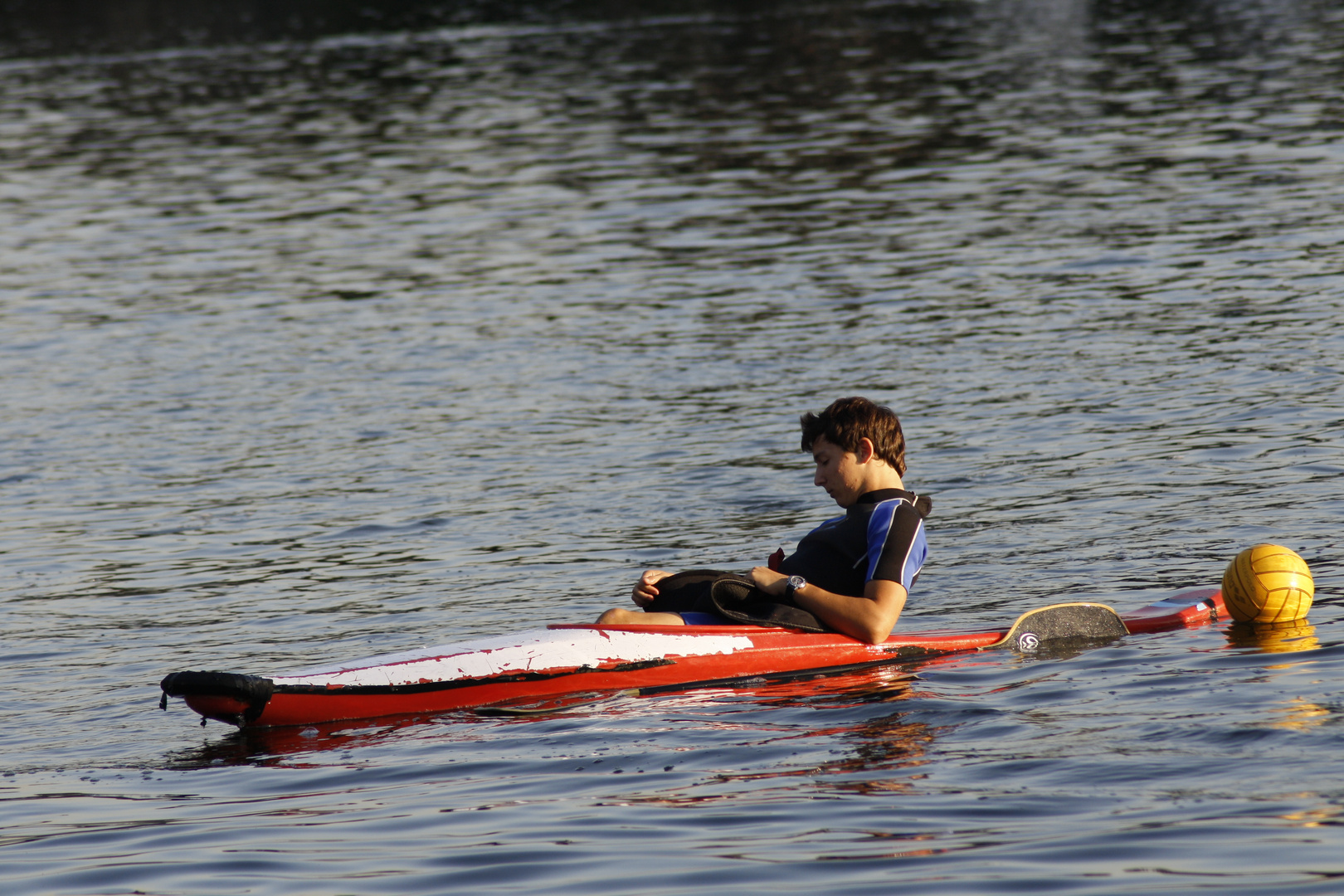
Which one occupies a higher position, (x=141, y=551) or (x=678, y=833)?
(x=678, y=833)

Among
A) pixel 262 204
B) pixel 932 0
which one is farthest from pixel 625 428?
pixel 932 0

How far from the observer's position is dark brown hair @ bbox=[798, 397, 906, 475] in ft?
26.5

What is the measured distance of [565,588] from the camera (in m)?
10.2

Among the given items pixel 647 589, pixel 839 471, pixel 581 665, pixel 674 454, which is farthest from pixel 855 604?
pixel 674 454

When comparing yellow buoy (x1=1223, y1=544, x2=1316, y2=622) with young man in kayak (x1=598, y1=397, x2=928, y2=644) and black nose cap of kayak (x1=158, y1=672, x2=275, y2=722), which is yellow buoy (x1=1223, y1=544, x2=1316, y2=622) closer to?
young man in kayak (x1=598, y1=397, x2=928, y2=644)

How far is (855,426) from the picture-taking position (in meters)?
8.08

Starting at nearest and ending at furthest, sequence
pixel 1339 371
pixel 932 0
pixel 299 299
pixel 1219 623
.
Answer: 1. pixel 1219 623
2. pixel 1339 371
3. pixel 299 299
4. pixel 932 0

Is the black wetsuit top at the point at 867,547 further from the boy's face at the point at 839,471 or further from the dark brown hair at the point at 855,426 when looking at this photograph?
the dark brown hair at the point at 855,426

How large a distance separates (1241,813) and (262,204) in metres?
21.9

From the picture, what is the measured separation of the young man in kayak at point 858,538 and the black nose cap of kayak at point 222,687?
5.22 feet

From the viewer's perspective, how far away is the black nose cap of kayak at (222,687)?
741 centimetres

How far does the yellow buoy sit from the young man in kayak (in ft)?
5.40

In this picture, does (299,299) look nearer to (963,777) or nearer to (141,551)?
(141,551)

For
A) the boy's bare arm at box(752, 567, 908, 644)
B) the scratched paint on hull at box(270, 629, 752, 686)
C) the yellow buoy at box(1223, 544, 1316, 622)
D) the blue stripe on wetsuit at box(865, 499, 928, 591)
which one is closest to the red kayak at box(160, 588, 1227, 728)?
the scratched paint on hull at box(270, 629, 752, 686)
